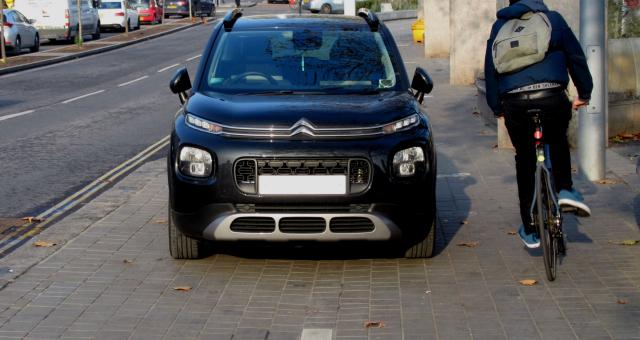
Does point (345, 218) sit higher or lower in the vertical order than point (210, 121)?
lower

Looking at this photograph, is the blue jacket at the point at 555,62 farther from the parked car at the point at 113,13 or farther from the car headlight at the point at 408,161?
the parked car at the point at 113,13

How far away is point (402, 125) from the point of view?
7.64m

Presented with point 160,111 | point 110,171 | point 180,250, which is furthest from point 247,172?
point 160,111

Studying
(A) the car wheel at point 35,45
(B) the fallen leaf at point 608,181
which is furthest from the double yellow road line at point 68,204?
(A) the car wheel at point 35,45

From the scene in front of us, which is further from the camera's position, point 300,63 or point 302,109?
point 300,63

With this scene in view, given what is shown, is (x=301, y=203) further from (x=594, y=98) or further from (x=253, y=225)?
(x=594, y=98)

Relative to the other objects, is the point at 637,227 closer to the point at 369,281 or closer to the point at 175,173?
the point at 369,281

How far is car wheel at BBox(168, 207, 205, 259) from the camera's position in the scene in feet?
26.3

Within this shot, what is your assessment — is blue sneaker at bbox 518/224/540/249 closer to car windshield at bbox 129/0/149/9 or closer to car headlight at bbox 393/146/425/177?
car headlight at bbox 393/146/425/177

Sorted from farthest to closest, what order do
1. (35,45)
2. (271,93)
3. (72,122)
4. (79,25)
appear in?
(79,25)
(35,45)
(72,122)
(271,93)

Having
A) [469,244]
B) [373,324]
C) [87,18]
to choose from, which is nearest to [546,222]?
[469,244]

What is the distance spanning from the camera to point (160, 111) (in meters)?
20.1

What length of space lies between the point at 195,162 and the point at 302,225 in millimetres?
809

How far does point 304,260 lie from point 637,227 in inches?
104
